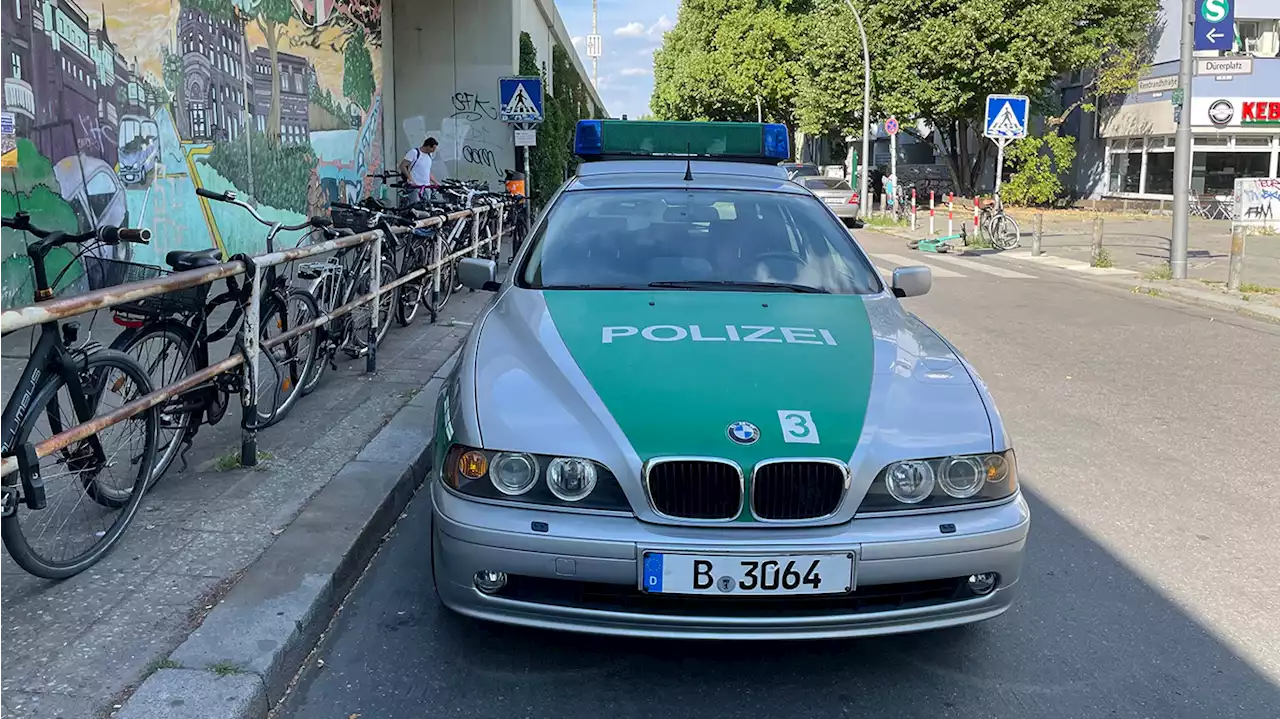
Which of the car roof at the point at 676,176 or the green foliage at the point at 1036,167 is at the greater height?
the green foliage at the point at 1036,167

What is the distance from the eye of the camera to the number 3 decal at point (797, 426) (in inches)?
121

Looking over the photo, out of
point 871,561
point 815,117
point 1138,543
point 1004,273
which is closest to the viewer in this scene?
point 871,561

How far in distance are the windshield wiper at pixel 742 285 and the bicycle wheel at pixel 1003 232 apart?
1698 centimetres

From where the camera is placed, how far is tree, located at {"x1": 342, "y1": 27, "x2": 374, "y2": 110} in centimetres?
1681

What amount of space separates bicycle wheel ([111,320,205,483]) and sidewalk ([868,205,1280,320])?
10.8m

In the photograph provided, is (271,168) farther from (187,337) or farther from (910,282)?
(910,282)

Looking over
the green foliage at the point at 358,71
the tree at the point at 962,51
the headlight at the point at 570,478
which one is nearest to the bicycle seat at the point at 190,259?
the headlight at the point at 570,478

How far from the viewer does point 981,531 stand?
3.12m

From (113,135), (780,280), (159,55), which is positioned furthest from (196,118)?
(780,280)

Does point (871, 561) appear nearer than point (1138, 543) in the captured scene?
Yes

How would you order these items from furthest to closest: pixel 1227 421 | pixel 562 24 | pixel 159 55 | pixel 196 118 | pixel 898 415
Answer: pixel 562 24
pixel 196 118
pixel 159 55
pixel 1227 421
pixel 898 415

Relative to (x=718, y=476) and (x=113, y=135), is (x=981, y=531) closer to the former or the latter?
(x=718, y=476)

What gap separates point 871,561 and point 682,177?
9.16ft

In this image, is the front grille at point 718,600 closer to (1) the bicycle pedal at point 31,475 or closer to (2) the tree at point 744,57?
(1) the bicycle pedal at point 31,475
